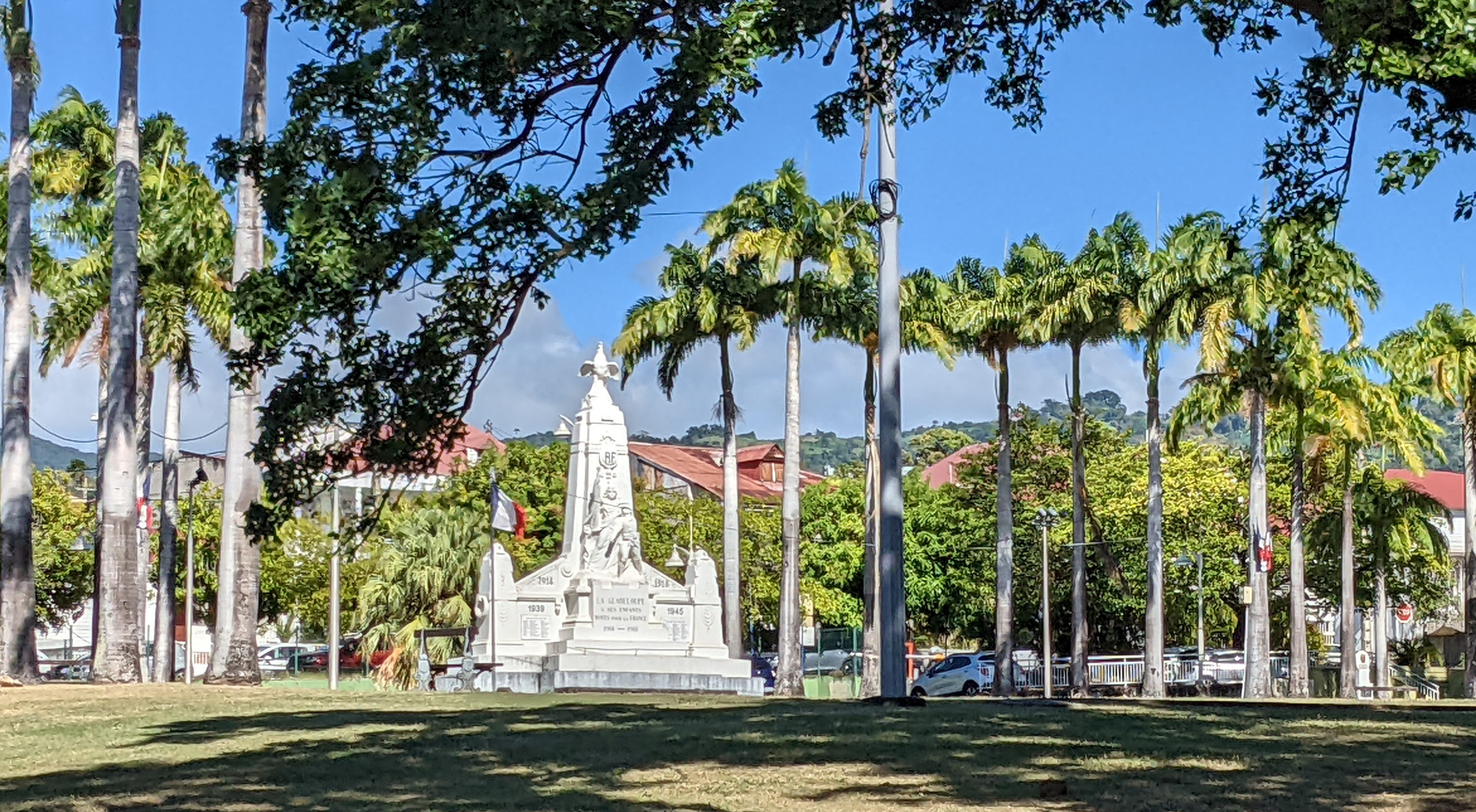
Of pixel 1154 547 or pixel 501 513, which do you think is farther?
pixel 1154 547

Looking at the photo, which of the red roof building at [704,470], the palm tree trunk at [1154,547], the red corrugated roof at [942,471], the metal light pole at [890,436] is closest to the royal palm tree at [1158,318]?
the palm tree trunk at [1154,547]

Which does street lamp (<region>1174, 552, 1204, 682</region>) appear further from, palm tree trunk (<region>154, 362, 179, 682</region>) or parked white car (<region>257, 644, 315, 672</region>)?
parked white car (<region>257, 644, 315, 672</region>)

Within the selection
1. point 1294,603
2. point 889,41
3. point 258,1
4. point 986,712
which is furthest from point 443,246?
point 1294,603

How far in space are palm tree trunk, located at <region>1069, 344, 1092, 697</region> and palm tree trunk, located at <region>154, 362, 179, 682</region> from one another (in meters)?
21.7

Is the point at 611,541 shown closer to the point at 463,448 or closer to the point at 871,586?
the point at 871,586

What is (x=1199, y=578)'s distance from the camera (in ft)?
197

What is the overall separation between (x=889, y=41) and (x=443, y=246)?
368 centimetres

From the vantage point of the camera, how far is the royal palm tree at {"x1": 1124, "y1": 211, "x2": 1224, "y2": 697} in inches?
1742

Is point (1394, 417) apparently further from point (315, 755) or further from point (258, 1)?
point (315, 755)

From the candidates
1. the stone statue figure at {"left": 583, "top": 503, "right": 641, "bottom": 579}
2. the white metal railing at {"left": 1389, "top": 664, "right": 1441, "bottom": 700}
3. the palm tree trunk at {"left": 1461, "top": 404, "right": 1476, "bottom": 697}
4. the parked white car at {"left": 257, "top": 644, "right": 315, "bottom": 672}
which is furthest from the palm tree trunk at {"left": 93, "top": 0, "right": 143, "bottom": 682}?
the parked white car at {"left": 257, "top": 644, "right": 315, "bottom": 672}

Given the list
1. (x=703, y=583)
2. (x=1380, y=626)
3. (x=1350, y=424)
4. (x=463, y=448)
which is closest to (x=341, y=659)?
(x=703, y=583)

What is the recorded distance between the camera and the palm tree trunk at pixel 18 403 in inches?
1005

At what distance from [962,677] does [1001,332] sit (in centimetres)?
1001

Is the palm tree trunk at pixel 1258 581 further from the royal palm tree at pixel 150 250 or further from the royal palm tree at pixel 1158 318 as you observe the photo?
the royal palm tree at pixel 150 250
